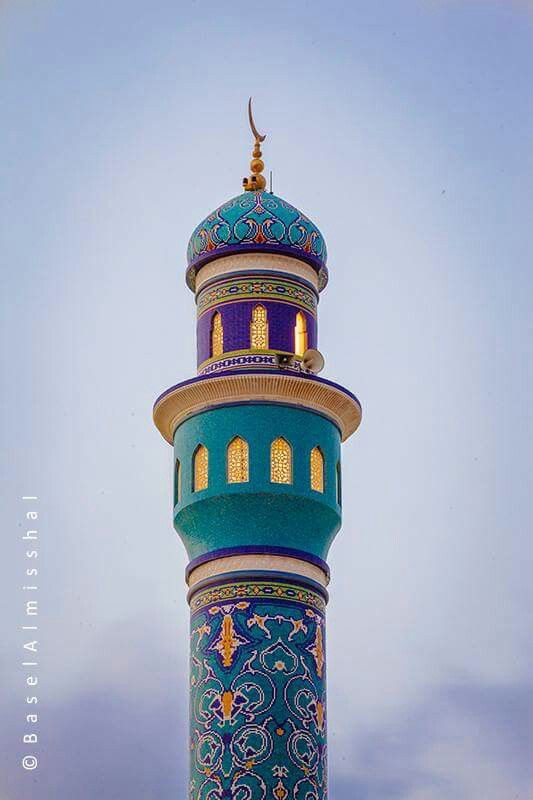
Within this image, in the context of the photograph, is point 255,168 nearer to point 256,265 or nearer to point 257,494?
point 256,265

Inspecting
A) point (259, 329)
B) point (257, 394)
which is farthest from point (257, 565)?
point (259, 329)

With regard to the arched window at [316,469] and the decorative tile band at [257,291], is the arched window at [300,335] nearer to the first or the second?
the decorative tile band at [257,291]

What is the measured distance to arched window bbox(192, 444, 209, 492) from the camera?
33713 mm

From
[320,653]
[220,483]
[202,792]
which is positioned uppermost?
[220,483]

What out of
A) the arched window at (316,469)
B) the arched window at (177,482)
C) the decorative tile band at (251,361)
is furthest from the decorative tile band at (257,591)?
the decorative tile band at (251,361)

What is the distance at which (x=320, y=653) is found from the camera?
108 ft

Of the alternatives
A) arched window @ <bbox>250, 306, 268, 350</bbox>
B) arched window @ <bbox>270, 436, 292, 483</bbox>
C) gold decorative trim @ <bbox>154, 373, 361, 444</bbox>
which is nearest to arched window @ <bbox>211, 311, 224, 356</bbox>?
arched window @ <bbox>250, 306, 268, 350</bbox>

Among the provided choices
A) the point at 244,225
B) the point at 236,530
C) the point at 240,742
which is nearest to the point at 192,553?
the point at 236,530

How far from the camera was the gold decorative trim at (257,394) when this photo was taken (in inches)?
1336

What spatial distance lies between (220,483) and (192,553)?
1.21m

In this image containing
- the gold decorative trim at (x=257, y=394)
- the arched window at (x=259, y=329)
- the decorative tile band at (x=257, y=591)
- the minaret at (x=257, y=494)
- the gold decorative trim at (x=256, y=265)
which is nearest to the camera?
the minaret at (x=257, y=494)

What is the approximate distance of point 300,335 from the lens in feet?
115

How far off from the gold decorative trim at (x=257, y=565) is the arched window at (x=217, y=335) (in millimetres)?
3707

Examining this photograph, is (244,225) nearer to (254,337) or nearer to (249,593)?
(254,337)
